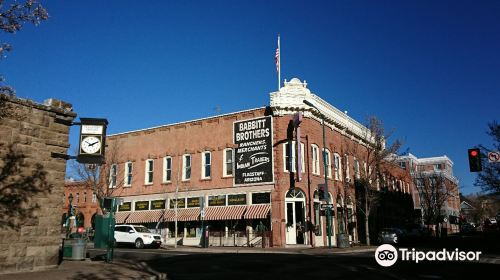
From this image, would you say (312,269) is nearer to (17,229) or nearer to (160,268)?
(160,268)

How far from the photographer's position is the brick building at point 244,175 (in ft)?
105

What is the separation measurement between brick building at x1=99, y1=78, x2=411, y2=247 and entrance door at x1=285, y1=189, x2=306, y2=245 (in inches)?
2.9

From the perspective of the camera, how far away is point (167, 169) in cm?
3856

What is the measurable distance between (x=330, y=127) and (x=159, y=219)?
16789 mm

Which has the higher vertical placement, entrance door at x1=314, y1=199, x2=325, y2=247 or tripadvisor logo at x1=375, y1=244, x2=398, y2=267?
entrance door at x1=314, y1=199, x2=325, y2=247

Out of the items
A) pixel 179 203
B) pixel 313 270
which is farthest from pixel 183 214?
pixel 313 270

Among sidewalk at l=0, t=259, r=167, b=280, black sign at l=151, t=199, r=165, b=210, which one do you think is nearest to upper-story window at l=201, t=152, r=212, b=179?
black sign at l=151, t=199, r=165, b=210

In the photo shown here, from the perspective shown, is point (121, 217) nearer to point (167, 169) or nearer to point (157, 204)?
point (157, 204)

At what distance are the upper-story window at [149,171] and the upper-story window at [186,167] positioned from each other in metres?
3.87

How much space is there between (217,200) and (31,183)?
808 inches

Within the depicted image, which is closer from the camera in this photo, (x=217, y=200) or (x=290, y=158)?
(x=290, y=158)

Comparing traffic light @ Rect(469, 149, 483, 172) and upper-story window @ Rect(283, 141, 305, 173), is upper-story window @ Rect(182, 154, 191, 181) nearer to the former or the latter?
upper-story window @ Rect(283, 141, 305, 173)

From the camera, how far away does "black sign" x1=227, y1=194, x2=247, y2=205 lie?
32969mm

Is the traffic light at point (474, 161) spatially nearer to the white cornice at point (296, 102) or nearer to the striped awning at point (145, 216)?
the white cornice at point (296, 102)
